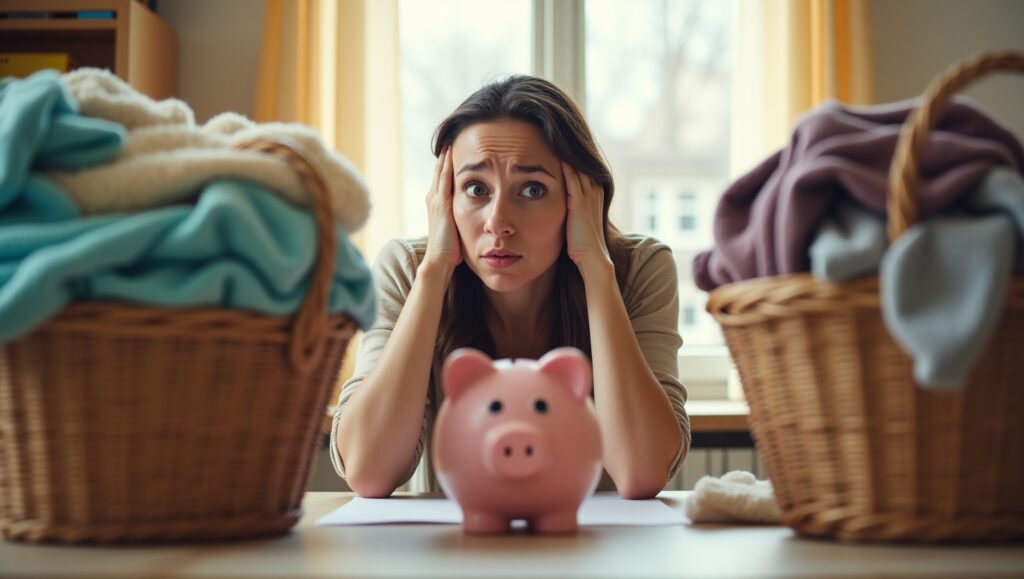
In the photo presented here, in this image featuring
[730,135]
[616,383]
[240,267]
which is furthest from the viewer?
[730,135]

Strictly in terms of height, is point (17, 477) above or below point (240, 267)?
below

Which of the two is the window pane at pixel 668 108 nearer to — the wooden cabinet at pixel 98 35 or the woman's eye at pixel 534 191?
the wooden cabinet at pixel 98 35

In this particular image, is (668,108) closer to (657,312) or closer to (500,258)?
(657,312)

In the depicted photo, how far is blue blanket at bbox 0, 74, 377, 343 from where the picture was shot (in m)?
0.59

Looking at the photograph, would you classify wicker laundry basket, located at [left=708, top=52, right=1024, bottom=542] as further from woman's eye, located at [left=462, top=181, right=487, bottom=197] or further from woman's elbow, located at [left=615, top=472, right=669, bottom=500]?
woman's eye, located at [left=462, top=181, right=487, bottom=197]

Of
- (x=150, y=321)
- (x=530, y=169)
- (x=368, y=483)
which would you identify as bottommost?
(x=368, y=483)

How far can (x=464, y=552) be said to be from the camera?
0.64 m

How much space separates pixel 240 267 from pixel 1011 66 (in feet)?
1.69

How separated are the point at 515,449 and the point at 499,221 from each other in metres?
0.73

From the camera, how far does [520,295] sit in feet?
5.31

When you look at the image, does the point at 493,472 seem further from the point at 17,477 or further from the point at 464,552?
the point at 17,477

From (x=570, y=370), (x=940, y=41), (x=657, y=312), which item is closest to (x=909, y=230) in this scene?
(x=570, y=370)

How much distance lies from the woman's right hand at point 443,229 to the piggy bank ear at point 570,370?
2.38 ft

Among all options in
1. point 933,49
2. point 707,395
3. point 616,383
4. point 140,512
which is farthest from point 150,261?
point 933,49
